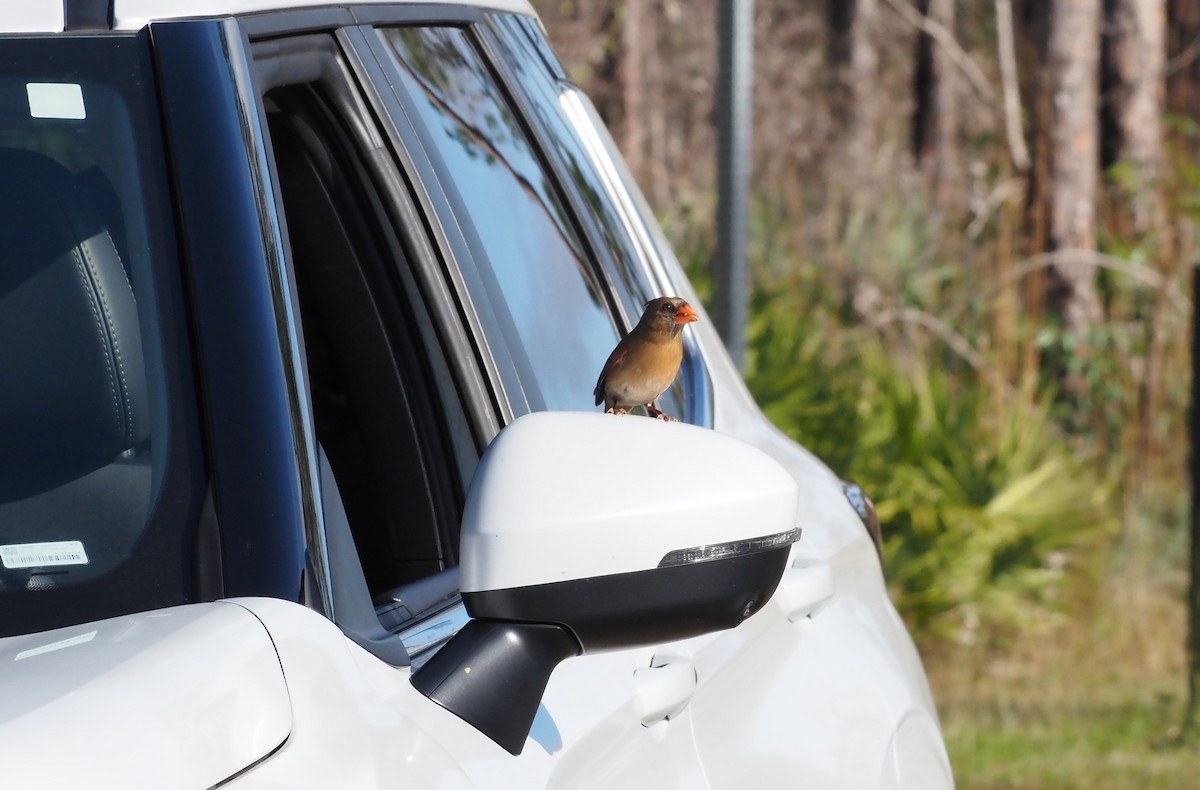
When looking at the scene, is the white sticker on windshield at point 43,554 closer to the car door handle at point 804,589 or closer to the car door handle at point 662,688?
the car door handle at point 662,688

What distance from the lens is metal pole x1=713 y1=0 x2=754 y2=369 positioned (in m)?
4.90

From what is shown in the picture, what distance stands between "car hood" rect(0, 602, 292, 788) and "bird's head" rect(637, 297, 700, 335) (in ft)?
2.86

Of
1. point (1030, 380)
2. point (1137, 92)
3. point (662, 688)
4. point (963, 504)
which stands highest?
point (1137, 92)

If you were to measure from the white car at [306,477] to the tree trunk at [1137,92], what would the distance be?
8361 mm

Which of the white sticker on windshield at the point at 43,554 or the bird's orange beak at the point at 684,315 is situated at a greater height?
the bird's orange beak at the point at 684,315

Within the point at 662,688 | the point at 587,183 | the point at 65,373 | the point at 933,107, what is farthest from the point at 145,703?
the point at 933,107

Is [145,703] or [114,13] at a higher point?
[114,13]

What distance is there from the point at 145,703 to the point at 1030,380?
736 centimetres

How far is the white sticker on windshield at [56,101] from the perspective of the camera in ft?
4.74

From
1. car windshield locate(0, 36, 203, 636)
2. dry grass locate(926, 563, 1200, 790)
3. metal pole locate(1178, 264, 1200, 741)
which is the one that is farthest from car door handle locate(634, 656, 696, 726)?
metal pole locate(1178, 264, 1200, 741)

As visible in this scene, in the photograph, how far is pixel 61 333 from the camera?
1.44 metres

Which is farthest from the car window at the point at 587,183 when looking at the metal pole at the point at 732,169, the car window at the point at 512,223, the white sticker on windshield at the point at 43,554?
the metal pole at the point at 732,169

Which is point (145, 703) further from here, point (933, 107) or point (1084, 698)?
point (933, 107)

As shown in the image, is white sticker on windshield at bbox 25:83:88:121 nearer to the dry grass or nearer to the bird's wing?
the bird's wing
